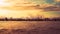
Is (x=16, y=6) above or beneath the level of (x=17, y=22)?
above

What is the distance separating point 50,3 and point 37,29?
228 mm

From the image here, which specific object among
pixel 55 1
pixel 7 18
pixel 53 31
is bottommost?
pixel 53 31

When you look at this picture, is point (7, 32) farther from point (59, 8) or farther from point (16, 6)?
point (59, 8)

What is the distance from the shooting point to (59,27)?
105 centimetres

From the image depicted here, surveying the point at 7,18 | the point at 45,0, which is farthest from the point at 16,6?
the point at 45,0

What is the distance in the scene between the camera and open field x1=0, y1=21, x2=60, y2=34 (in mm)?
1050

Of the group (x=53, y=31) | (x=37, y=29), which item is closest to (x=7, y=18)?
(x=37, y=29)

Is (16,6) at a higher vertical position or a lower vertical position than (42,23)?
higher

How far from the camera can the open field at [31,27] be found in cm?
105

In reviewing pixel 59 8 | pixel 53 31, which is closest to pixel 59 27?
pixel 53 31

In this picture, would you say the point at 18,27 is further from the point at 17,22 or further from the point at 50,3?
the point at 50,3

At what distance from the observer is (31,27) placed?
3.46ft

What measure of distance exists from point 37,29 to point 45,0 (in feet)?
0.78

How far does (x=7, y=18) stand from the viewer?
1.06 meters
